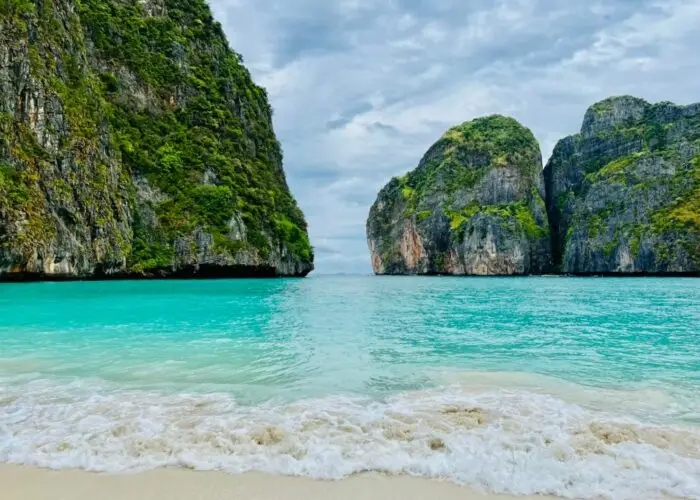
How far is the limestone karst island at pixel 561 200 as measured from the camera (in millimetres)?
79000

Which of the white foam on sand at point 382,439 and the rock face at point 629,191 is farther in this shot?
the rock face at point 629,191

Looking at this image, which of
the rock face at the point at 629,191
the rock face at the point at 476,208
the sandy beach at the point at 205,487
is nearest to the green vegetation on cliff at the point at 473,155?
the rock face at the point at 476,208

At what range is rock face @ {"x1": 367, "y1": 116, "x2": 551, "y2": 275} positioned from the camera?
304 ft

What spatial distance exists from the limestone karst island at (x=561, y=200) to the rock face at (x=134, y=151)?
148ft

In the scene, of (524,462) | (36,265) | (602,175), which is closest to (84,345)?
(524,462)

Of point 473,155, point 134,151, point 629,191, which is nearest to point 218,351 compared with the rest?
point 134,151

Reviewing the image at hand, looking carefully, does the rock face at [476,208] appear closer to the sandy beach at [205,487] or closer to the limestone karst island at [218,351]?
the limestone karst island at [218,351]

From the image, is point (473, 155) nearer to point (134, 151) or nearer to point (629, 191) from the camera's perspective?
point (629, 191)

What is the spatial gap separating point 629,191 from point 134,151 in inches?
3327

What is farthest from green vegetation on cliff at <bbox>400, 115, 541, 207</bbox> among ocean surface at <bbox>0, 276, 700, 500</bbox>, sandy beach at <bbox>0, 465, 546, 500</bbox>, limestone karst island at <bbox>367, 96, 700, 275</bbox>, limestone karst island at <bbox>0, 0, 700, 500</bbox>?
sandy beach at <bbox>0, 465, 546, 500</bbox>

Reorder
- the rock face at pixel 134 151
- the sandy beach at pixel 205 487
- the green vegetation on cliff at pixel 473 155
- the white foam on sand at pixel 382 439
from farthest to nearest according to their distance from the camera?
the green vegetation on cliff at pixel 473 155, the rock face at pixel 134 151, the white foam on sand at pixel 382 439, the sandy beach at pixel 205 487

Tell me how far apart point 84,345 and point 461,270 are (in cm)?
9307

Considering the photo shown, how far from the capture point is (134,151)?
149ft

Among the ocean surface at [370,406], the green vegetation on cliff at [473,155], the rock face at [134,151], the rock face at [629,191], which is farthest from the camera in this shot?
the green vegetation on cliff at [473,155]
